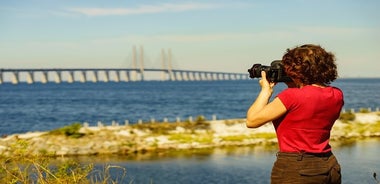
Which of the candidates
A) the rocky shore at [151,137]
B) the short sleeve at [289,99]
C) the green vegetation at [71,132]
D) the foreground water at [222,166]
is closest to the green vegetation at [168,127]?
the rocky shore at [151,137]

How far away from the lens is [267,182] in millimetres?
29406

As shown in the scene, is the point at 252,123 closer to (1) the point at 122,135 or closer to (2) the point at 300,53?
(2) the point at 300,53

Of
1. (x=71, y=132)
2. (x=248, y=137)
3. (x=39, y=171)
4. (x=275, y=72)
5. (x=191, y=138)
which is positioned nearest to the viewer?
(x=275, y=72)

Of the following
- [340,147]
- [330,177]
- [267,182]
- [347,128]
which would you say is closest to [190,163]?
[267,182]

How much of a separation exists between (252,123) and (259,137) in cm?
4276

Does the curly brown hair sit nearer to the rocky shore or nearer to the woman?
the woman

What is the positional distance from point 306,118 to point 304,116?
0.08ft

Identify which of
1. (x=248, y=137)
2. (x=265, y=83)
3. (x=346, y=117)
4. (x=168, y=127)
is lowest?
(x=248, y=137)

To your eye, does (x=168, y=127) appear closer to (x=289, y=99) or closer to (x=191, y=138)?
(x=191, y=138)

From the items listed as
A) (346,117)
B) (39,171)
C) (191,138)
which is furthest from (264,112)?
(346,117)

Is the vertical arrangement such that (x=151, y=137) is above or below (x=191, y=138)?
above

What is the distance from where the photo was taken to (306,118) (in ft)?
12.6

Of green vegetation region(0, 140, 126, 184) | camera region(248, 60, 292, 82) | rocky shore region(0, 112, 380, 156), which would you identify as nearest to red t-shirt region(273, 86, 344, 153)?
camera region(248, 60, 292, 82)

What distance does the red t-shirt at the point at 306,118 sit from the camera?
12.5 ft
